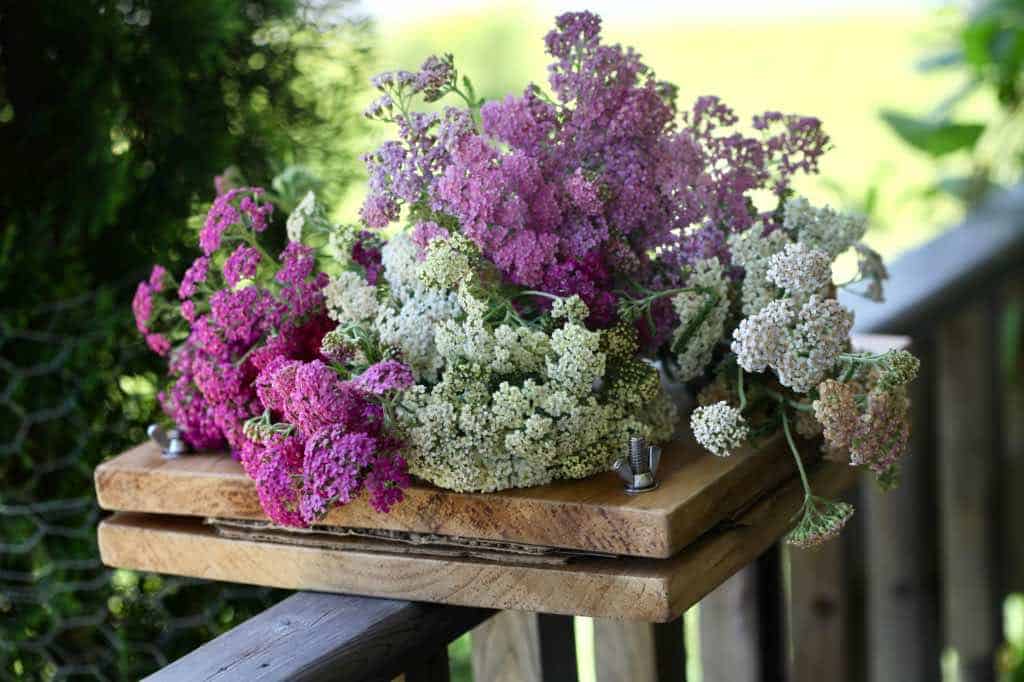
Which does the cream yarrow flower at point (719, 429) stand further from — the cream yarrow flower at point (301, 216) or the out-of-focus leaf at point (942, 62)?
the out-of-focus leaf at point (942, 62)

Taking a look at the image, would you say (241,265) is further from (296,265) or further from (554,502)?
(554,502)

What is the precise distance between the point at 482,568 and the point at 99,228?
572 millimetres

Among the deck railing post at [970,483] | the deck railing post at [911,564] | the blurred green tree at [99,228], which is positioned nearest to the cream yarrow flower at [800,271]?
the blurred green tree at [99,228]

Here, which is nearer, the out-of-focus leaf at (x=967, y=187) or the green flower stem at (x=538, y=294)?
the green flower stem at (x=538, y=294)

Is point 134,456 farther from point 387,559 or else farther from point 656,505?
point 656,505

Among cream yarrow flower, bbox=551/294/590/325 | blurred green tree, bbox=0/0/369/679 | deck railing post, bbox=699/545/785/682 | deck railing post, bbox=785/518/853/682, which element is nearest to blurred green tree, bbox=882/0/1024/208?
deck railing post, bbox=785/518/853/682

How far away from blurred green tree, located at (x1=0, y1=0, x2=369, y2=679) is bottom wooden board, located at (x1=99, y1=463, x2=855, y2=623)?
264 millimetres

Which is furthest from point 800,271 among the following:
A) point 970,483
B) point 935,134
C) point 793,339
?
point 935,134

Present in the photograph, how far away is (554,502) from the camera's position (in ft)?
2.77

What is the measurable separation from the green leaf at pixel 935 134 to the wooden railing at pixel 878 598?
5.3 inches

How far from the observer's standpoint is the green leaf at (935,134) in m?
2.25

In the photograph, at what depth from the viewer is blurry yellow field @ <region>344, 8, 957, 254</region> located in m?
4.37

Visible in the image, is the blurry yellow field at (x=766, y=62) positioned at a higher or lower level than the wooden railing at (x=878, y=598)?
higher

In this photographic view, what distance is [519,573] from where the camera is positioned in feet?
2.86
